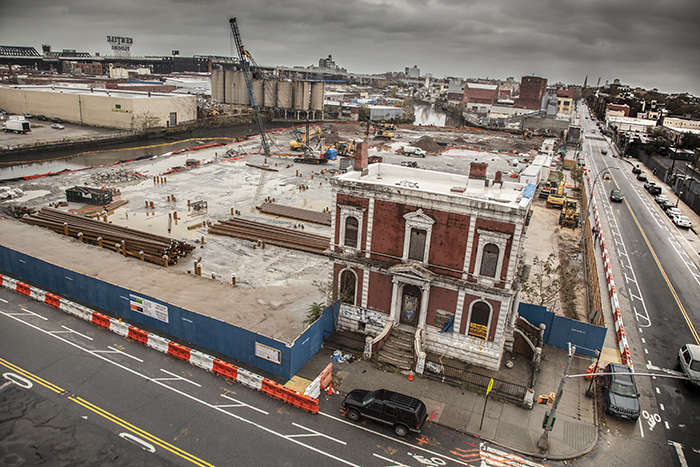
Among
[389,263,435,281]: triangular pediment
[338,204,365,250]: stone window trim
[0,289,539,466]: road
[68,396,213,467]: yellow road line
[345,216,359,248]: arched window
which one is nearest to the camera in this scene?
[68,396,213,467]: yellow road line

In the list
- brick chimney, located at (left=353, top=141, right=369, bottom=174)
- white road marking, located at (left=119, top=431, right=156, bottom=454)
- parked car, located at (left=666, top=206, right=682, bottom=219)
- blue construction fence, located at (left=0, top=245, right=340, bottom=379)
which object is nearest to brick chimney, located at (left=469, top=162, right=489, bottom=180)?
brick chimney, located at (left=353, top=141, right=369, bottom=174)

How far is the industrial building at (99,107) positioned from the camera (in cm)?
11969

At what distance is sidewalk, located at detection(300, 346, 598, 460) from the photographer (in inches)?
862

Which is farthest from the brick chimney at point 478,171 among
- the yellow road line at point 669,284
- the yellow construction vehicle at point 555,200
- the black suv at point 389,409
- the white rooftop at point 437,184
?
the yellow construction vehicle at point 555,200

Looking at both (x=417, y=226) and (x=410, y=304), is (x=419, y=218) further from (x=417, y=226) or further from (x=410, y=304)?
(x=410, y=304)

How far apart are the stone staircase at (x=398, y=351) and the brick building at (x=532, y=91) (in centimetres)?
18322

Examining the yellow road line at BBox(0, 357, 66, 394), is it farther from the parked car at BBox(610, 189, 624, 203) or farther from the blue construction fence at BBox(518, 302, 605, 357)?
the parked car at BBox(610, 189, 624, 203)

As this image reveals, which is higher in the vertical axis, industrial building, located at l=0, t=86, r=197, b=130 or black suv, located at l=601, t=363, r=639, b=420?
industrial building, located at l=0, t=86, r=197, b=130

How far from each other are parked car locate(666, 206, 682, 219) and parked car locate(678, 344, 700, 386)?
4057cm

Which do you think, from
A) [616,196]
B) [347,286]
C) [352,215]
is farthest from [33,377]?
[616,196]

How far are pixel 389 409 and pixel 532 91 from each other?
635 feet

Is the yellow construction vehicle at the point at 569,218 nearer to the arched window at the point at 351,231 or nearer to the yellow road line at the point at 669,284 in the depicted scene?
the yellow road line at the point at 669,284

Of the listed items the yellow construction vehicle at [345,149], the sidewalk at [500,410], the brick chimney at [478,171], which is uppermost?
the brick chimney at [478,171]

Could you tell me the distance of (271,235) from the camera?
4734cm
